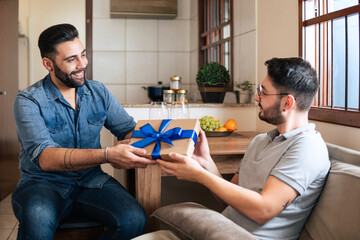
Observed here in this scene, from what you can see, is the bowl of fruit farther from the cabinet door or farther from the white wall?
the white wall

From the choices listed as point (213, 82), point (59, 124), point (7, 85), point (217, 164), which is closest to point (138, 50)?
point (7, 85)

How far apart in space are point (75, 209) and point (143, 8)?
3.37 m

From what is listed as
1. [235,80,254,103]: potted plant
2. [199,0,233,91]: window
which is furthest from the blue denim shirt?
[199,0,233,91]: window

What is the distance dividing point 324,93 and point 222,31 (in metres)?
A: 1.79

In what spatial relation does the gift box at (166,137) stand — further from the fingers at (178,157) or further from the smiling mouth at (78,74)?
the smiling mouth at (78,74)

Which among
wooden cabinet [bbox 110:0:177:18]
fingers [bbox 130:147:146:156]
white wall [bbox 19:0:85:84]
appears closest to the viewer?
fingers [bbox 130:147:146:156]

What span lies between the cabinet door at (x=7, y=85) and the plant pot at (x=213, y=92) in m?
1.88

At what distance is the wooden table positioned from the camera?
1720 mm

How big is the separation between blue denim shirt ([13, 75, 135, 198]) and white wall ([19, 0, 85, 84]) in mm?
3501

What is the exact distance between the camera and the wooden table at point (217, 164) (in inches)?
67.7

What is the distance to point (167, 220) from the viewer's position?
1.43 m

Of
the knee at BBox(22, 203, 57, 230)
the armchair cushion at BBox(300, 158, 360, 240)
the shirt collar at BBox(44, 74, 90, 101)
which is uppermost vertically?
the shirt collar at BBox(44, 74, 90, 101)

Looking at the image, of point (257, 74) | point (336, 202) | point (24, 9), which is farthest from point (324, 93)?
point (24, 9)

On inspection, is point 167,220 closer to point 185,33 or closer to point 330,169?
point 330,169
